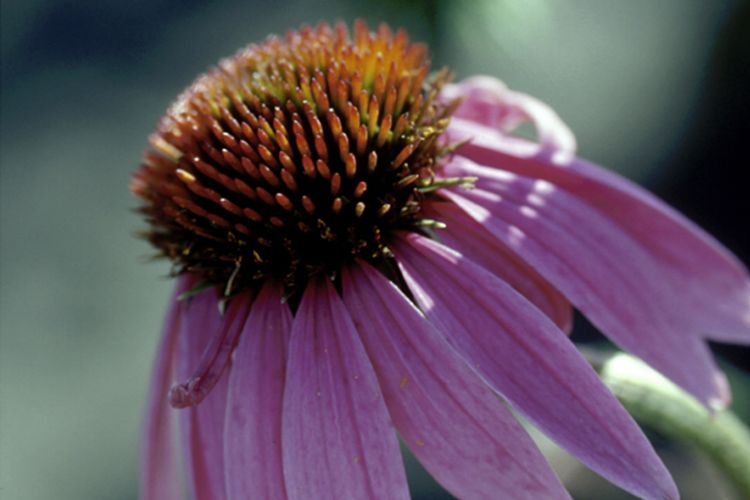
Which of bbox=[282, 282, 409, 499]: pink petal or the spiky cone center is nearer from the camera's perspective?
bbox=[282, 282, 409, 499]: pink petal

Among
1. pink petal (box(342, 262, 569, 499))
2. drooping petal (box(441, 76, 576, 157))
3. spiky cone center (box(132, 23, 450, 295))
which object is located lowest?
pink petal (box(342, 262, 569, 499))

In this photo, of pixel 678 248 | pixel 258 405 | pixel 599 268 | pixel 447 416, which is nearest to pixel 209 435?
pixel 258 405

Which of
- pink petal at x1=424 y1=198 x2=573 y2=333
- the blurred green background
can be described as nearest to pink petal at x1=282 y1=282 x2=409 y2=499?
pink petal at x1=424 y1=198 x2=573 y2=333

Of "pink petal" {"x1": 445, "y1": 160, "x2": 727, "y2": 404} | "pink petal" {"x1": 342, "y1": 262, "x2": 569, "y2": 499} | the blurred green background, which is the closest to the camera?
"pink petal" {"x1": 342, "y1": 262, "x2": 569, "y2": 499}

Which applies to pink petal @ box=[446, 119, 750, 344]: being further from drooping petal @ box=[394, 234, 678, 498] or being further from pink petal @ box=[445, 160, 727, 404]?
drooping petal @ box=[394, 234, 678, 498]

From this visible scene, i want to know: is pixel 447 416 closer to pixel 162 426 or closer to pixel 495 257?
pixel 495 257

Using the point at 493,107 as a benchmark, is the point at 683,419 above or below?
below

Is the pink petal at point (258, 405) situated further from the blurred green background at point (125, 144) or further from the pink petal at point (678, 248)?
the blurred green background at point (125, 144)
